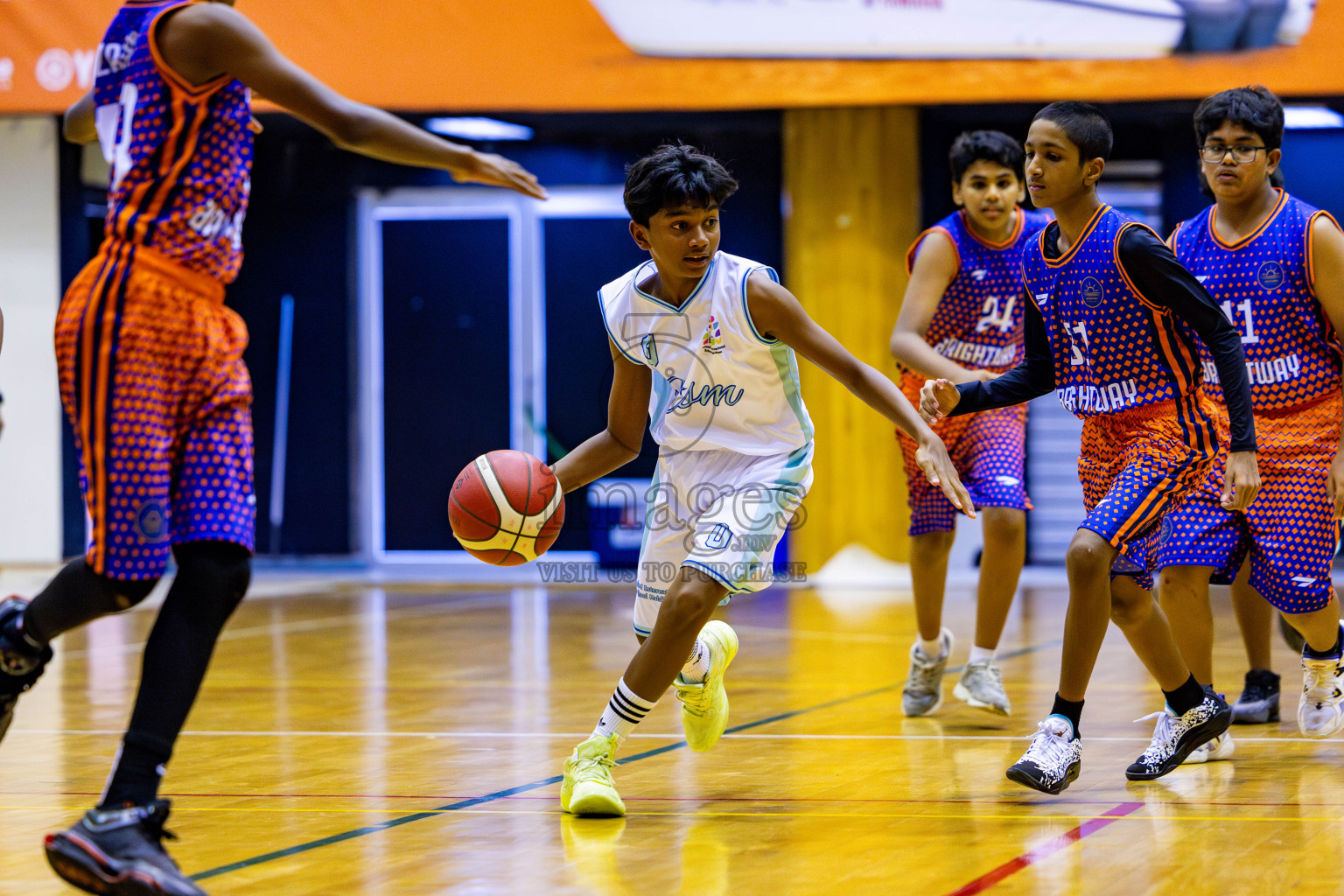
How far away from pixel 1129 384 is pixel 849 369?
2.34 feet

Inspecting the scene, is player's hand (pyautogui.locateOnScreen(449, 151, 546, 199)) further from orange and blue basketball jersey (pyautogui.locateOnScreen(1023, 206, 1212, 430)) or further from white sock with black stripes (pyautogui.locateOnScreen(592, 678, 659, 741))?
orange and blue basketball jersey (pyautogui.locateOnScreen(1023, 206, 1212, 430))

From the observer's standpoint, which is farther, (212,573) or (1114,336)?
(1114,336)

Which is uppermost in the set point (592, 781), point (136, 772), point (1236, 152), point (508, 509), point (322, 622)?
point (1236, 152)

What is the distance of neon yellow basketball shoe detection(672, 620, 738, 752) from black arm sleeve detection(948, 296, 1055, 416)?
84cm

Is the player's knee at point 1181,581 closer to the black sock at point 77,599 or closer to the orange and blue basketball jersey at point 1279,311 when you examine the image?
the orange and blue basketball jersey at point 1279,311

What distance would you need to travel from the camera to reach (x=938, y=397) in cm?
380

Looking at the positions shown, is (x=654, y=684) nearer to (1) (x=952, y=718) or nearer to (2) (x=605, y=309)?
(2) (x=605, y=309)

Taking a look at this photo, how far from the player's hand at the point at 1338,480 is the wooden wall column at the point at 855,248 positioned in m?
6.52

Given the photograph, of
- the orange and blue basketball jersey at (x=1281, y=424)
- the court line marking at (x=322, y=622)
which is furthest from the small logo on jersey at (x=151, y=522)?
the court line marking at (x=322, y=622)

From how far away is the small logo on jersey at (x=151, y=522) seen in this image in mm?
2559

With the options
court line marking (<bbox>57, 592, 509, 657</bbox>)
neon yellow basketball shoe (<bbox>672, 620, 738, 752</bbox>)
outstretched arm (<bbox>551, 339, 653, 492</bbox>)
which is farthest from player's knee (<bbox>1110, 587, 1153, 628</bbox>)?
court line marking (<bbox>57, 592, 509, 657</bbox>)

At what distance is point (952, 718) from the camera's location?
493cm

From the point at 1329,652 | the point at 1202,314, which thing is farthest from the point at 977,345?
the point at 1202,314

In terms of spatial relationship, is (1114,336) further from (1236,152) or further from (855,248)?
(855,248)
